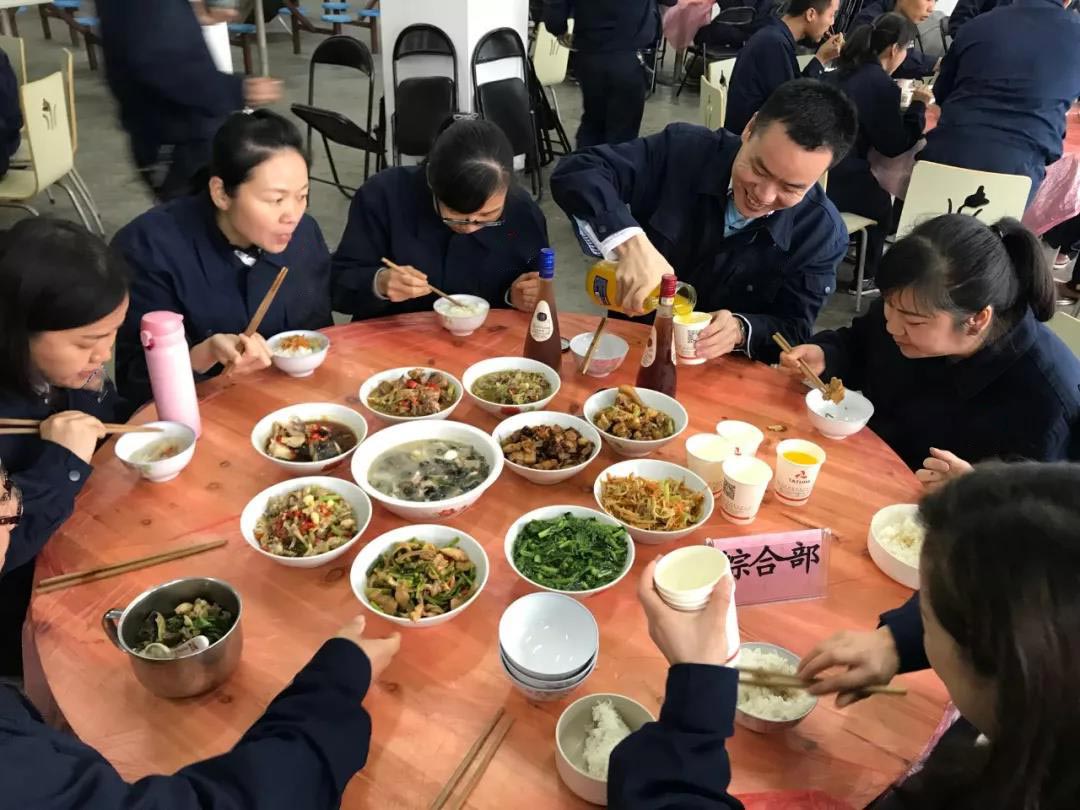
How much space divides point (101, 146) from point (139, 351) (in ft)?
20.1

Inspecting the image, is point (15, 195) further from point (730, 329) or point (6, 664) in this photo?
point (730, 329)

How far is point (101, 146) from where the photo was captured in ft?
23.5

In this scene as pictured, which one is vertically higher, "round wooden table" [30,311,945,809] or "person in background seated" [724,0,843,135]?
"person in background seated" [724,0,843,135]

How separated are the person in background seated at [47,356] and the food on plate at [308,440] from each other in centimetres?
37

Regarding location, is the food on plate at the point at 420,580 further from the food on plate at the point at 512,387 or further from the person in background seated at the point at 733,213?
the person in background seated at the point at 733,213

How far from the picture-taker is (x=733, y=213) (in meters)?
2.69

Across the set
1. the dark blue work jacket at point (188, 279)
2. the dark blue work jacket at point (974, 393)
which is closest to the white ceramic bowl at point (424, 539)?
the dark blue work jacket at point (188, 279)

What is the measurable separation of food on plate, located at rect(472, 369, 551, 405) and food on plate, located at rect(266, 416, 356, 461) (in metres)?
0.38

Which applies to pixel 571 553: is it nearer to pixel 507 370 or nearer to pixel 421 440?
pixel 421 440

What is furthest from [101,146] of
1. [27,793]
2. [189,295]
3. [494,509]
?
[27,793]

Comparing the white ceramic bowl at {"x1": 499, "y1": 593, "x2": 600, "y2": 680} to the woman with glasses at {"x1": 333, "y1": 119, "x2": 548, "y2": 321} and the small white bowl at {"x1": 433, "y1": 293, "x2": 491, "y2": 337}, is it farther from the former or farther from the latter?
the woman with glasses at {"x1": 333, "y1": 119, "x2": 548, "y2": 321}

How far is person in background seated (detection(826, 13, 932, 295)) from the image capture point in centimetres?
462

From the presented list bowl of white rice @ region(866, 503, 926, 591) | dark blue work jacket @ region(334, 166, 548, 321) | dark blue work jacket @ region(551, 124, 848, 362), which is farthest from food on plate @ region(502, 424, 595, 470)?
dark blue work jacket @ region(334, 166, 548, 321)

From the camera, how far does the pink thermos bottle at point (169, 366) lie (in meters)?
1.76
